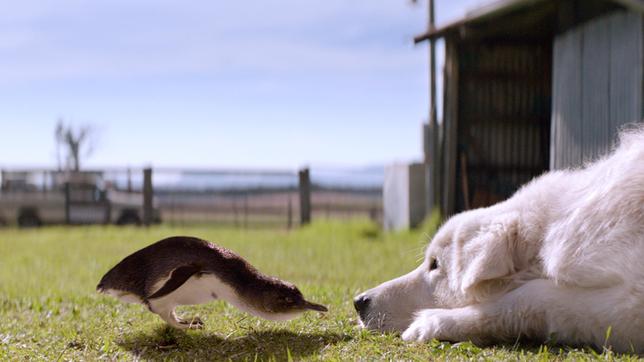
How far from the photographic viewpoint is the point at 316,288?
252 inches

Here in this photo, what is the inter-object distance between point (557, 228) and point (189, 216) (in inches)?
811

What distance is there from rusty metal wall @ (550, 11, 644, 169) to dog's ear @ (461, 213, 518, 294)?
6181 millimetres

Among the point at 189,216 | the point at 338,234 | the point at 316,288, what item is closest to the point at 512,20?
the point at 338,234

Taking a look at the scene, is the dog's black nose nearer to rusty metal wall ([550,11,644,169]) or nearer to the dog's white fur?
the dog's white fur

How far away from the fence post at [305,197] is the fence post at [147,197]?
4.24 meters

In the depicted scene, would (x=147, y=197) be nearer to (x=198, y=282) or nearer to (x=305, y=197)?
(x=305, y=197)

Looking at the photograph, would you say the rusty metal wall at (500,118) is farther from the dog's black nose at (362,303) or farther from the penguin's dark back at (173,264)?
the penguin's dark back at (173,264)

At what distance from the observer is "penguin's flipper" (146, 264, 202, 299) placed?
3904mm

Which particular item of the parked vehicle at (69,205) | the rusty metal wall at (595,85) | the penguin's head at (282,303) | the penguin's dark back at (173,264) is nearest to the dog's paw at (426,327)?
the penguin's head at (282,303)

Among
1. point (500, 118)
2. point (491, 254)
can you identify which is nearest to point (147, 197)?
point (500, 118)

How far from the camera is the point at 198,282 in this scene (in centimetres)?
402

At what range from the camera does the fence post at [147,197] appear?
63.8 ft

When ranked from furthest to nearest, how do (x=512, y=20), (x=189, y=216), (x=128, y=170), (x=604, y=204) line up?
(x=189, y=216), (x=128, y=170), (x=512, y=20), (x=604, y=204)

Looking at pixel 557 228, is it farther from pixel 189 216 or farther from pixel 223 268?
pixel 189 216
